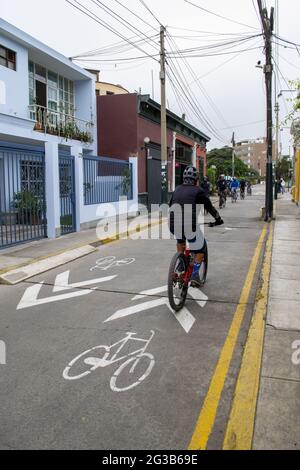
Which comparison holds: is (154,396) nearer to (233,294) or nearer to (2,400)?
(2,400)

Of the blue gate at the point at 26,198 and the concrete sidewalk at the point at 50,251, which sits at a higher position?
the blue gate at the point at 26,198

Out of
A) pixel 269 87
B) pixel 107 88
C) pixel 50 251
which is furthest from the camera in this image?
pixel 107 88

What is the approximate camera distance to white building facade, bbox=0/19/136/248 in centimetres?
1147

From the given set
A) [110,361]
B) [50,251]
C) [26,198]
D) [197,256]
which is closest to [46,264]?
[50,251]

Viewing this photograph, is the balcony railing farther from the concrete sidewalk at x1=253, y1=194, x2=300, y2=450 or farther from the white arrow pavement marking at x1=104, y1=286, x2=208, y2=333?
the concrete sidewalk at x1=253, y1=194, x2=300, y2=450

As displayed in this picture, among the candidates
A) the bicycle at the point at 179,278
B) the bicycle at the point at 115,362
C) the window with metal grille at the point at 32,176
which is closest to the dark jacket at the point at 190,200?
the bicycle at the point at 179,278

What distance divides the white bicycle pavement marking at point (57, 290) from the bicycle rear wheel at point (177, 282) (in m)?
1.66

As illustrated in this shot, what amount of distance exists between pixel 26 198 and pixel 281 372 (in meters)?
8.91

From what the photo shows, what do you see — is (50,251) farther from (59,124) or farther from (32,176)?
(59,124)

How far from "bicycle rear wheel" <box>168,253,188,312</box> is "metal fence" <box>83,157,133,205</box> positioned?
913cm

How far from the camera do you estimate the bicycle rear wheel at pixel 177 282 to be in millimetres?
5738

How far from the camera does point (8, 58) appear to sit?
17.0 meters

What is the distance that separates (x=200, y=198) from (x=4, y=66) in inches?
529

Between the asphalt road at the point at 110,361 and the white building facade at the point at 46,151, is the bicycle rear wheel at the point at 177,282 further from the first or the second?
the white building facade at the point at 46,151
